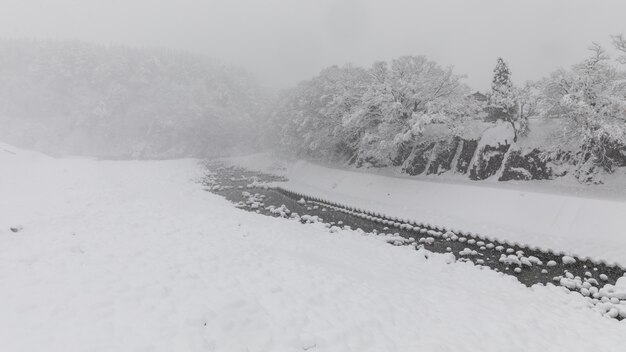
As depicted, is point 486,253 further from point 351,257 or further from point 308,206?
point 308,206

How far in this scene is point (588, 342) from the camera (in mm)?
8055

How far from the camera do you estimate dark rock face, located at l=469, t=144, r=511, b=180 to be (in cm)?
2717

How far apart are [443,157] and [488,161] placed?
404 centimetres

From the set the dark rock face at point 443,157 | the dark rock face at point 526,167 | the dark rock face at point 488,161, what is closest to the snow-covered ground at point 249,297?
the dark rock face at point 526,167

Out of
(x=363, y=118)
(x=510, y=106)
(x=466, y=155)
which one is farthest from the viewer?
(x=363, y=118)

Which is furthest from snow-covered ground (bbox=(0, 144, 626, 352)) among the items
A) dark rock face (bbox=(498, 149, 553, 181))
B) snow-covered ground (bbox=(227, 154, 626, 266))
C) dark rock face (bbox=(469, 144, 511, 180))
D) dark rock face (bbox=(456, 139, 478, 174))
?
dark rock face (bbox=(456, 139, 478, 174))

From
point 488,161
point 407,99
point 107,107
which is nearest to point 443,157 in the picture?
point 488,161

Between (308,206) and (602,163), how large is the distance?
2001 cm

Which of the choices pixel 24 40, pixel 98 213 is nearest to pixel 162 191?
pixel 98 213

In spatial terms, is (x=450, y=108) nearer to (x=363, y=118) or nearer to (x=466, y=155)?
(x=466, y=155)

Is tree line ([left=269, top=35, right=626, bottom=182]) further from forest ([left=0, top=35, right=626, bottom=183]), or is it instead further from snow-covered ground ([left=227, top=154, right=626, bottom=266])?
snow-covered ground ([left=227, top=154, right=626, bottom=266])

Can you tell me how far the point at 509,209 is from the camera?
2030 cm

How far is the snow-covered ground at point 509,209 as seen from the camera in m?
15.7

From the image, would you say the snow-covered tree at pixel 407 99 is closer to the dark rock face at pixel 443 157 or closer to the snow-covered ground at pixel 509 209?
the dark rock face at pixel 443 157
